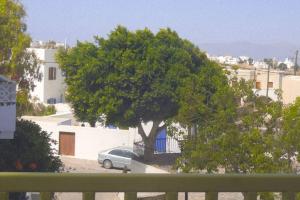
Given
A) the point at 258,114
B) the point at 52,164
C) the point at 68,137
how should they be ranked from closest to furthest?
the point at 52,164, the point at 258,114, the point at 68,137

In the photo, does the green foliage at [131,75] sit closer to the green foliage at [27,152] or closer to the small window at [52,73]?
the small window at [52,73]

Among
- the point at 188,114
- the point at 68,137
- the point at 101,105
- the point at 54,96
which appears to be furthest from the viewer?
the point at 54,96

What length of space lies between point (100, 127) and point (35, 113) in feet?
24.6

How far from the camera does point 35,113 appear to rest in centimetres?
3247

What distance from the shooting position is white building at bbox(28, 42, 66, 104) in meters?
36.0

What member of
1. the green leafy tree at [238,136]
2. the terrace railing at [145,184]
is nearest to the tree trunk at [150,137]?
the green leafy tree at [238,136]

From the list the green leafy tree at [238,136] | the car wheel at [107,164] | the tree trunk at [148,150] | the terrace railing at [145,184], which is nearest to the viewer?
the terrace railing at [145,184]

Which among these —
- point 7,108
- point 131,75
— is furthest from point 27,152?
point 131,75

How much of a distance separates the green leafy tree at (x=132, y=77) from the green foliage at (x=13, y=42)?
206cm

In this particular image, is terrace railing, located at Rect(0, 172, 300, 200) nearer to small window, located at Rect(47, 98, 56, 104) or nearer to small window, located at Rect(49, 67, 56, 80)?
small window, located at Rect(49, 67, 56, 80)

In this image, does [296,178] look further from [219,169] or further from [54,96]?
[54,96]

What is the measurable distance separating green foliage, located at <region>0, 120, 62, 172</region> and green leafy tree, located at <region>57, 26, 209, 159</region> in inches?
481

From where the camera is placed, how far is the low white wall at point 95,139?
1004 inches

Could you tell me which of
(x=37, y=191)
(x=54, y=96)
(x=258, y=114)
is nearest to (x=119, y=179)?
(x=37, y=191)
